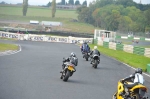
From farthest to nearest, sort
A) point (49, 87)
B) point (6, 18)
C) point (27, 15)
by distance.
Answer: point (27, 15)
point (6, 18)
point (49, 87)

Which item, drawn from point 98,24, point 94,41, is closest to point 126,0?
point 98,24

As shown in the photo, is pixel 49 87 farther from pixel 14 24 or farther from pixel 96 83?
pixel 14 24

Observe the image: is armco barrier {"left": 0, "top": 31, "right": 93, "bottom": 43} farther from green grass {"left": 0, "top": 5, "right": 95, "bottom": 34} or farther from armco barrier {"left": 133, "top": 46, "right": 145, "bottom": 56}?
green grass {"left": 0, "top": 5, "right": 95, "bottom": 34}

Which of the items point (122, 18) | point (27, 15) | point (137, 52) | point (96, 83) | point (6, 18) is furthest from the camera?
point (27, 15)

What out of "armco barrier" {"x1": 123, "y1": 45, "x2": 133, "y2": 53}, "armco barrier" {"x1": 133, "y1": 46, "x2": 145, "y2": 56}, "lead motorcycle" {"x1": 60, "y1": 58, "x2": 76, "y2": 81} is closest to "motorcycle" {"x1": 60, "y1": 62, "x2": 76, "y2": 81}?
"lead motorcycle" {"x1": 60, "y1": 58, "x2": 76, "y2": 81}

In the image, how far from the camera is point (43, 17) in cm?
11556

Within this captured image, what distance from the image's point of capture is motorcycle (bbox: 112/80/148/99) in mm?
11438

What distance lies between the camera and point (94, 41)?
62.8 metres

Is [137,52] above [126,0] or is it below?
below

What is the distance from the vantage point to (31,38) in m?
65.1

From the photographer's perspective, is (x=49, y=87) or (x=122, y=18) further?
(x=122, y=18)

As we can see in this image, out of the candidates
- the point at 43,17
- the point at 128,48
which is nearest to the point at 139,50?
the point at 128,48

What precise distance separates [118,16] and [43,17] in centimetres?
2255

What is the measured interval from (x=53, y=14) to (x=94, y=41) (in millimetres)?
56364
